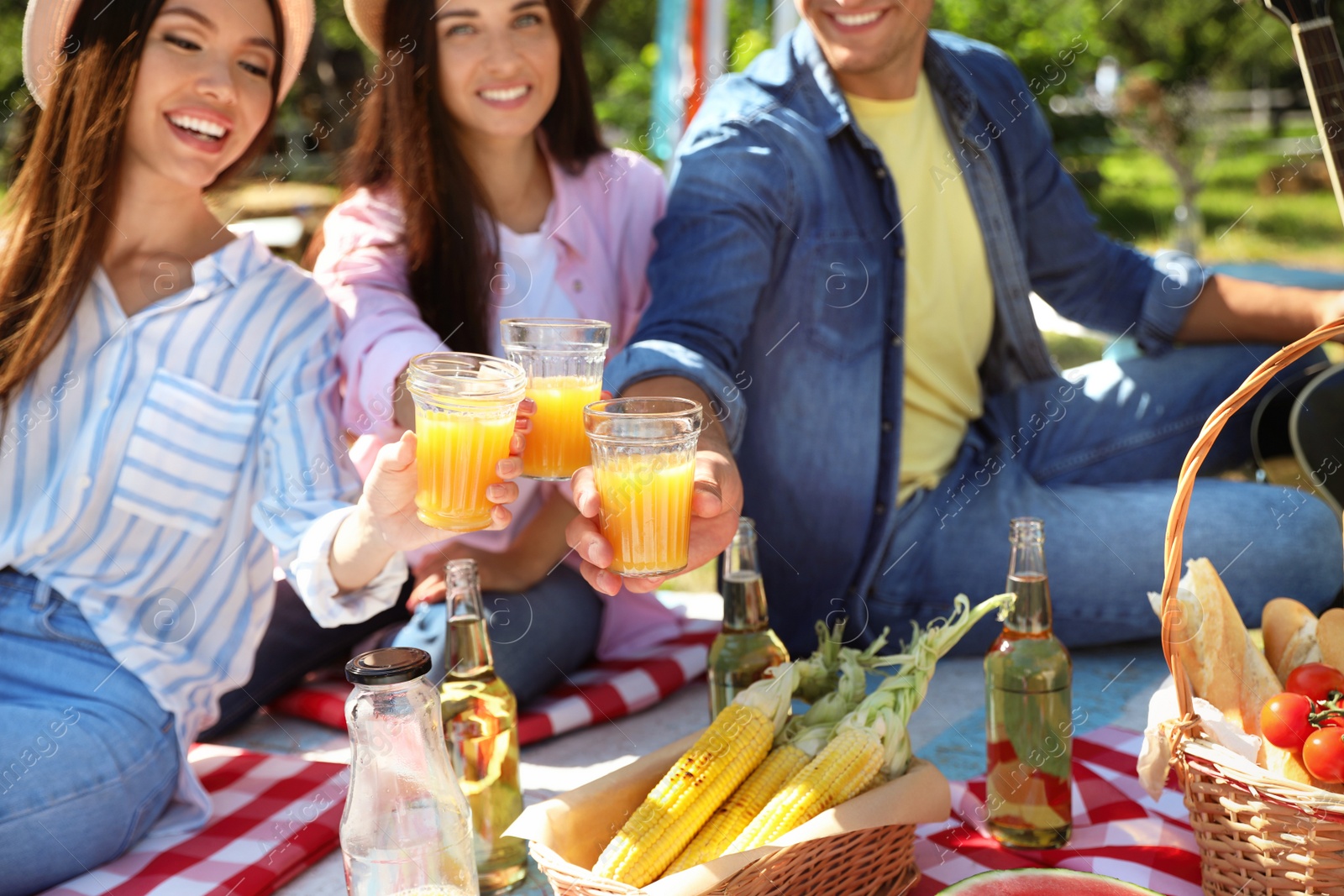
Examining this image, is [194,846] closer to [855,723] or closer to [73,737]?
[73,737]

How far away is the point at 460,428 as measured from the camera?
197cm

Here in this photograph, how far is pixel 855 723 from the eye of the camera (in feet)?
6.86

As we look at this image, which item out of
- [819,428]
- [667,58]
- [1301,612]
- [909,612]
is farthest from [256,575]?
[667,58]

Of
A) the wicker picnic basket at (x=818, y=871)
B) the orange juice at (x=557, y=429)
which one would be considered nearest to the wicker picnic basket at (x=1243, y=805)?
the wicker picnic basket at (x=818, y=871)

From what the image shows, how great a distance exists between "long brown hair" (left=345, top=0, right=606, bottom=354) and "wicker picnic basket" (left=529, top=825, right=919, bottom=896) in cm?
174

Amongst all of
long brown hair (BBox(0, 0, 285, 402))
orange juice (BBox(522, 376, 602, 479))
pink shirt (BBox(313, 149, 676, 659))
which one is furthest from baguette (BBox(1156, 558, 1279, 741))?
long brown hair (BBox(0, 0, 285, 402))

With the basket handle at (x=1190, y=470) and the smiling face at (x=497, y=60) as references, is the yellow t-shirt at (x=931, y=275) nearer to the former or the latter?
the smiling face at (x=497, y=60)

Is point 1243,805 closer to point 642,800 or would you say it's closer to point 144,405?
point 642,800

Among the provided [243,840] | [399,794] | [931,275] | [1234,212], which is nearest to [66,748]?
[243,840]

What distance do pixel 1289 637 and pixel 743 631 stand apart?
1027mm

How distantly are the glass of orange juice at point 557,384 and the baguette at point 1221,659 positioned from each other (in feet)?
3.63

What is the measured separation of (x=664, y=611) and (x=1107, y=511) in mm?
1348

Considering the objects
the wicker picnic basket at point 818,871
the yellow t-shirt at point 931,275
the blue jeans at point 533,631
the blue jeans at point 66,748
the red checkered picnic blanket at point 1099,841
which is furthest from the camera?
the yellow t-shirt at point 931,275

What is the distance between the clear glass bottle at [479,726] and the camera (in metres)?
2.21
